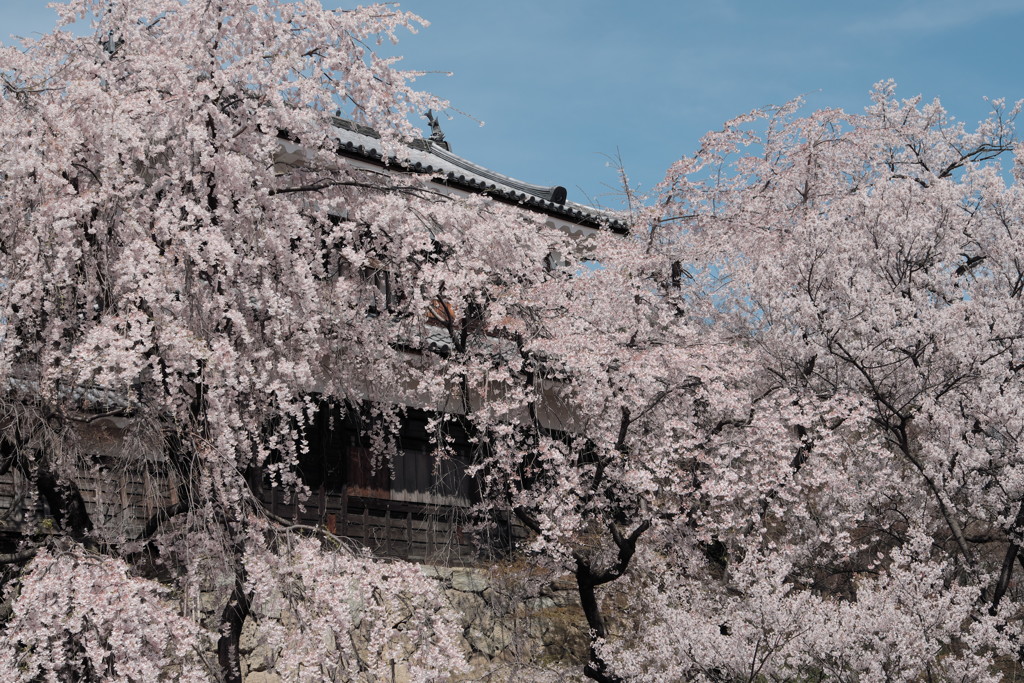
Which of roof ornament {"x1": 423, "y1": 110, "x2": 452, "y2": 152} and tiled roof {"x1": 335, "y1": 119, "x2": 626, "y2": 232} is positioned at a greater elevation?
roof ornament {"x1": 423, "y1": 110, "x2": 452, "y2": 152}

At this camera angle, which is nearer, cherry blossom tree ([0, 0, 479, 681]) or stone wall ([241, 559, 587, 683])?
cherry blossom tree ([0, 0, 479, 681])

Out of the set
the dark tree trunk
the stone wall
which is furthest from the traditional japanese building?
the dark tree trunk

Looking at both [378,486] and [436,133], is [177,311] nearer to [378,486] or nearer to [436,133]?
[378,486]

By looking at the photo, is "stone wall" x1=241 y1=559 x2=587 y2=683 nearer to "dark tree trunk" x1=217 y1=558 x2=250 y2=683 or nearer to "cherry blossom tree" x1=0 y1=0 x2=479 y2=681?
"cherry blossom tree" x1=0 y1=0 x2=479 y2=681

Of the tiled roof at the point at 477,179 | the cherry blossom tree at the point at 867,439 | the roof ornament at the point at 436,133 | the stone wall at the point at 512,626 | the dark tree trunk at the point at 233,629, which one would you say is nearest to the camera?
the dark tree trunk at the point at 233,629

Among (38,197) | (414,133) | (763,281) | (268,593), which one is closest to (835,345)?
(763,281)

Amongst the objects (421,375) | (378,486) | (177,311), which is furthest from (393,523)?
(177,311)

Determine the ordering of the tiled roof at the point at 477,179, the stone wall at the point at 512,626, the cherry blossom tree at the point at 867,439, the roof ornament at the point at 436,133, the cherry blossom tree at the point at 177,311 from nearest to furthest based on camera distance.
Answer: the cherry blossom tree at the point at 177,311 → the cherry blossom tree at the point at 867,439 → the stone wall at the point at 512,626 → the tiled roof at the point at 477,179 → the roof ornament at the point at 436,133

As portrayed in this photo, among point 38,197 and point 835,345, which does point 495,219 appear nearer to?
point 38,197

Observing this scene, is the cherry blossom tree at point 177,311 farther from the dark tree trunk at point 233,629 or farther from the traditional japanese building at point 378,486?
the traditional japanese building at point 378,486

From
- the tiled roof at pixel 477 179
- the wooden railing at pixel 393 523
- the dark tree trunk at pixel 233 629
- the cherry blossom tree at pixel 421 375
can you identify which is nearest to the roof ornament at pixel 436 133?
the tiled roof at pixel 477 179

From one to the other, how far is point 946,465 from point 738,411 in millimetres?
2623

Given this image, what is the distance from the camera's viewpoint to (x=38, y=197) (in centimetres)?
893

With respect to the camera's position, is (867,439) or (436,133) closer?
(867,439)
